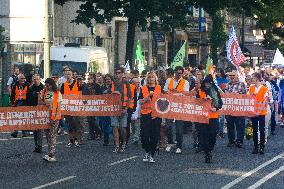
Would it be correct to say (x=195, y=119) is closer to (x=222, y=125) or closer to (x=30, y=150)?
(x=30, y=150)

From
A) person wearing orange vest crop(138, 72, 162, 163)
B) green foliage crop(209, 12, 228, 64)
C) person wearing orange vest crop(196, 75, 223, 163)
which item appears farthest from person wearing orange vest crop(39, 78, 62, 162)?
green foliage crop(209, 12, 228, 64)

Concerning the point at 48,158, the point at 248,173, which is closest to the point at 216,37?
the point at 48,158

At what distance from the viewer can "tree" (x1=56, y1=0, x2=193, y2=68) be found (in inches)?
1649

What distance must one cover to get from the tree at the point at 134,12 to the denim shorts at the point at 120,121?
20018 millimetres

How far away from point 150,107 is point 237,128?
4254 millimetres

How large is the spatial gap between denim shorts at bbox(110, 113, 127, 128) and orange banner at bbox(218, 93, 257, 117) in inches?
105

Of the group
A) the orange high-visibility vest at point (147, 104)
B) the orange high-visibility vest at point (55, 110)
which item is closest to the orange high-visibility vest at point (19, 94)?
the orange high-visibility vest at point (55, 110)

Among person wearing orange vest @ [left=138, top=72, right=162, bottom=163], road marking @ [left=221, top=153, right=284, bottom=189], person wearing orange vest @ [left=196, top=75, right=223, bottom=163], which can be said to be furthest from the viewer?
person wearing orange vest @ [left=196, top=75, right=223, bottom=163]

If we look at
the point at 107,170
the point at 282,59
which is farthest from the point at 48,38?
the point at 282,59

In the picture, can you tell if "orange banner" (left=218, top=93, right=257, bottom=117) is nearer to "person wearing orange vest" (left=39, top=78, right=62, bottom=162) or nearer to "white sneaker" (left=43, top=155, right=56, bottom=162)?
"person wearing orange vest" (left=39, top=78, right=62, bottom=162)

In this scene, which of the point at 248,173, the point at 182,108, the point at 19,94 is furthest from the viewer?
the point at 19,94

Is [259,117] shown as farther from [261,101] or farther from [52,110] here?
[52,110]

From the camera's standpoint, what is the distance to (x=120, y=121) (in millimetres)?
21766

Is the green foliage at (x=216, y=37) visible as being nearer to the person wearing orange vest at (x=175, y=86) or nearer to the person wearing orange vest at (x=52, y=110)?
the person wearing orange vest at (x=175, y=86)
